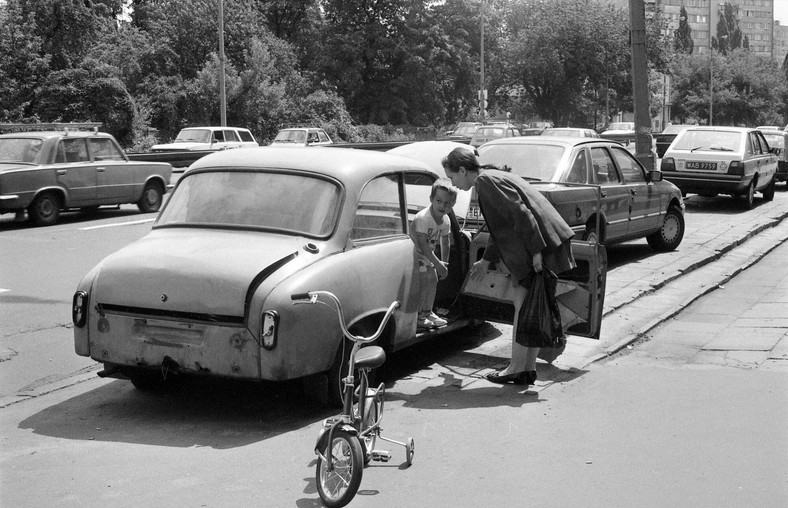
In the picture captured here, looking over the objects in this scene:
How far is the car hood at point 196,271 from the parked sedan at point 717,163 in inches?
632

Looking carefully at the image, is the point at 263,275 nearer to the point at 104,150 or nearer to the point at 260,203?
the point at 260,203

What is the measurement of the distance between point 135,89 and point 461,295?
1845 inches

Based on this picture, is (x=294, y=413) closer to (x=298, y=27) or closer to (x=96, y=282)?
(x=96, y=282)

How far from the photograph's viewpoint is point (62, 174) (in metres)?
18.0

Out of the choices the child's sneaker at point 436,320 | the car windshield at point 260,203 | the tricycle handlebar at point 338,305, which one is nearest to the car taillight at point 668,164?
the child's sneaker at point 436,320

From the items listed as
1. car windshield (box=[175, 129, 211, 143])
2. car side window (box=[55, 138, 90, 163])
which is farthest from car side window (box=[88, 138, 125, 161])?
car windshield (box=[175, 129, 211, 143])

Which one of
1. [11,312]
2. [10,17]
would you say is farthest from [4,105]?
[11,312]

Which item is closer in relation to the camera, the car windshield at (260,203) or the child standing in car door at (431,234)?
the car windshield at (260,203)

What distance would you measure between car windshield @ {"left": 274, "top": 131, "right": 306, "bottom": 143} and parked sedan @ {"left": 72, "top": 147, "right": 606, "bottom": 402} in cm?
3066

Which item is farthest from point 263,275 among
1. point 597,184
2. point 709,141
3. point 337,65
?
point 337,65

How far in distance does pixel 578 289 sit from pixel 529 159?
14.1 ft

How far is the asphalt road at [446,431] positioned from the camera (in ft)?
16.1

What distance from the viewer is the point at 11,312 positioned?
9.95 metres

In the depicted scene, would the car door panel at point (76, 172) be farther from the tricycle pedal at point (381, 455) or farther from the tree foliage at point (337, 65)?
the tree foliage at point (337, 65)
